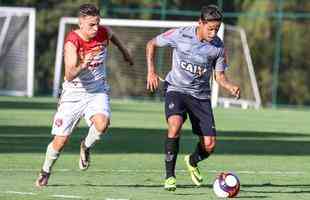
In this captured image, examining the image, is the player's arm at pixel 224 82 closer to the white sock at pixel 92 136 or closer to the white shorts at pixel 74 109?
the white shorts at pixel 74 109

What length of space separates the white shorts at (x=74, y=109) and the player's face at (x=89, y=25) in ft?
2.30

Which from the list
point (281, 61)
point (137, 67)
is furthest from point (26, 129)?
point (281, 61)

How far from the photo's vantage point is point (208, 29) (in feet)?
40.4

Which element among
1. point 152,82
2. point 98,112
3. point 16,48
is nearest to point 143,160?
point 98,112

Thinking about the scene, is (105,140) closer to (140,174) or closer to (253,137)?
(253,137)

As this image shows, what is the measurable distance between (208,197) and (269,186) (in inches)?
62.0

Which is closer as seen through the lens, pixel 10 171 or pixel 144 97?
pixel 10 171

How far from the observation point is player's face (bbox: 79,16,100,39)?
1224 centimetres

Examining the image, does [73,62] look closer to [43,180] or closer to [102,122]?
[102,122]

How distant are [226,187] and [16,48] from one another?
27212 millimetres

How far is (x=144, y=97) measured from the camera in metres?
39.6

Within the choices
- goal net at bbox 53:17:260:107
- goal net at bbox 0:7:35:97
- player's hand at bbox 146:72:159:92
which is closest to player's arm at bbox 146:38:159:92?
player's hand at bbox 146:72:159:92

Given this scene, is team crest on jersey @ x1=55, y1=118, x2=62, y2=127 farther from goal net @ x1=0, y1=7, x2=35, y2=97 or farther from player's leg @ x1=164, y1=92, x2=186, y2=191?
goal net @ x1=0, y1=7, x2=35, y2=97

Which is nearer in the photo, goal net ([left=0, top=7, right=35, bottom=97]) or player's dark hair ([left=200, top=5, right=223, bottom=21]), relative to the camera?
player's dark hair ([left=200, top=5, right=223, bottom=21])
